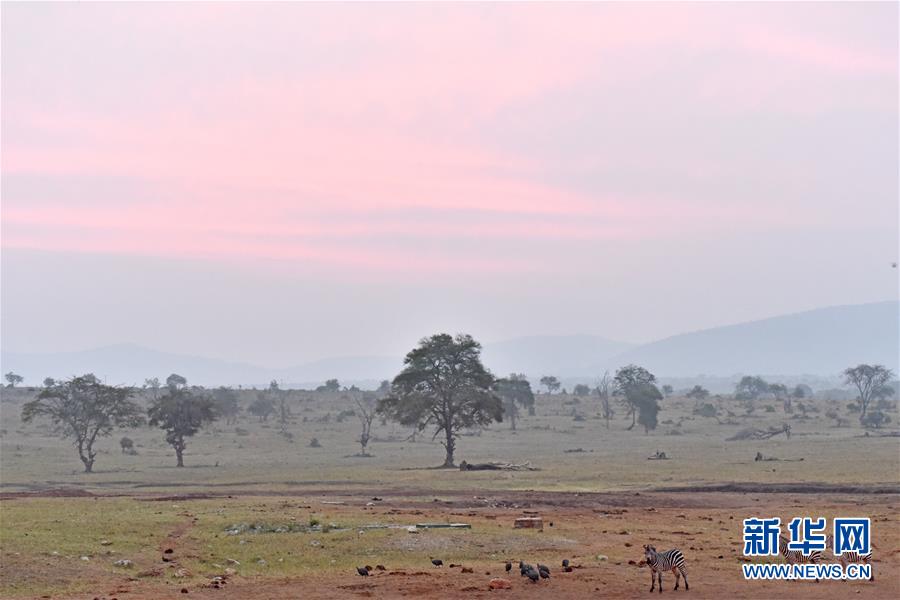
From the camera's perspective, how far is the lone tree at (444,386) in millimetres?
71188

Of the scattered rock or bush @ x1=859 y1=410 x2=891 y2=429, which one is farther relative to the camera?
bush @ x1=859 y1=410 x2=891 y2=429

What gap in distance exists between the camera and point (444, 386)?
7156cm

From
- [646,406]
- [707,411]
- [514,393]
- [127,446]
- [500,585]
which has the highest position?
[514,393]

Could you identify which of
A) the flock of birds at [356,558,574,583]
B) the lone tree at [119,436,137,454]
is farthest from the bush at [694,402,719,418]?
the flock of birds at [356,558,574,583]

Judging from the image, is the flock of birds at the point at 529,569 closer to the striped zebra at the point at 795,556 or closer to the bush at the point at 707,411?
the striped zebra at the point at 795,556

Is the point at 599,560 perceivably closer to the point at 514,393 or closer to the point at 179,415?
the point at 179,415

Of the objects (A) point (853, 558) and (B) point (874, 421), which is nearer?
(A) point (853, 558)

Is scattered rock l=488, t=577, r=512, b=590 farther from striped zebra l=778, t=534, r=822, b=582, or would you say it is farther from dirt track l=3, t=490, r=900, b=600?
striped zebra l=778, t=534, r=822, b=582

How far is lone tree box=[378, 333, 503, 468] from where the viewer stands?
2803 inches

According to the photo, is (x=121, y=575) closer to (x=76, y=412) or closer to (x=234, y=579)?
(x=234, y=579)

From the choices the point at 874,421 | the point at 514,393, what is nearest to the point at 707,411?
the point at 874,421

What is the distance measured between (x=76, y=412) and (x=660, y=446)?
4681 cm

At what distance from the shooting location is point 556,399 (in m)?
153

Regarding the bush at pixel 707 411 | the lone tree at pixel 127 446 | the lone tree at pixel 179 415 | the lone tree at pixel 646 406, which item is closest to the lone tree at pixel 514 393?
the lone tree at pixel 646 406
